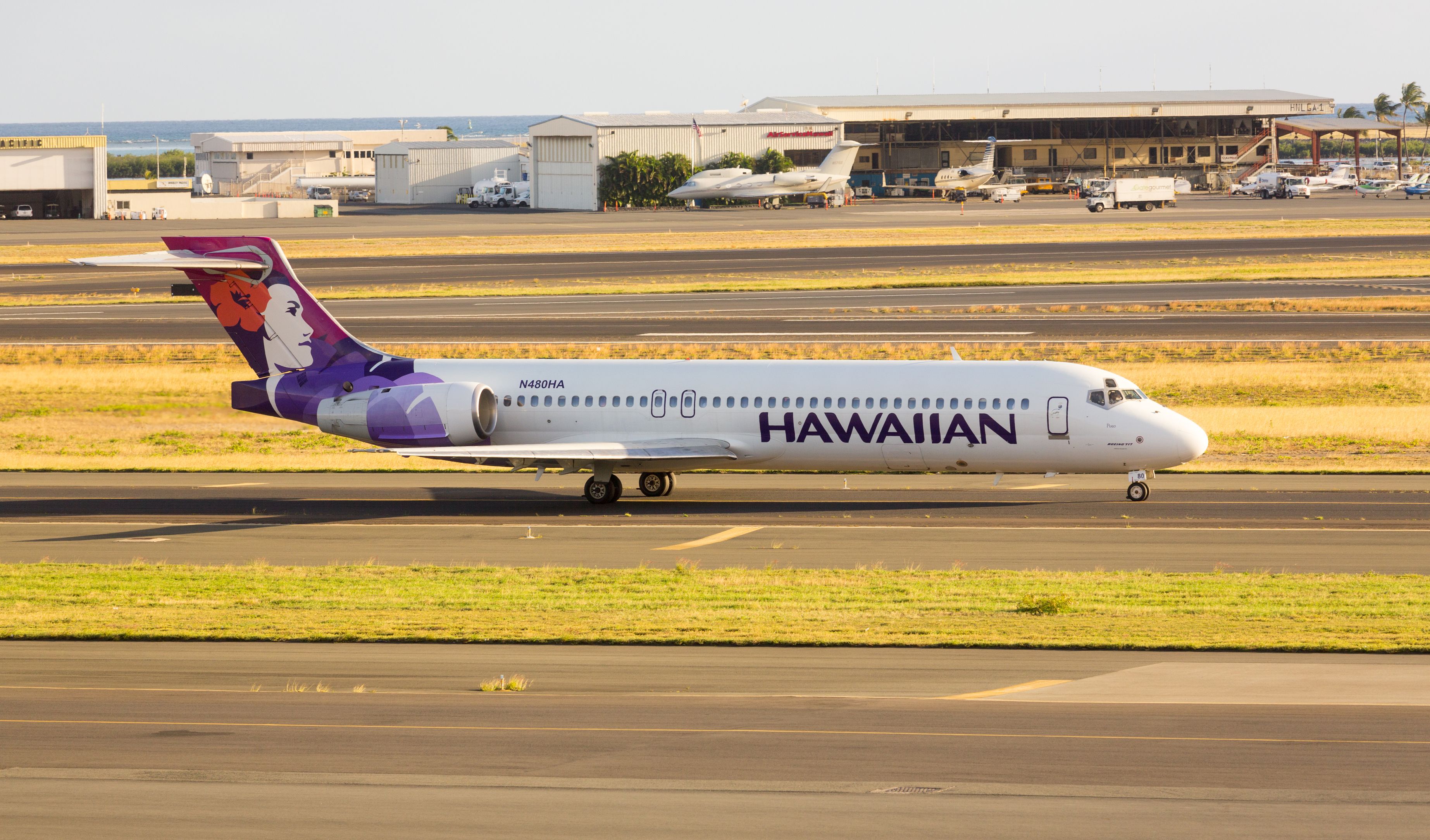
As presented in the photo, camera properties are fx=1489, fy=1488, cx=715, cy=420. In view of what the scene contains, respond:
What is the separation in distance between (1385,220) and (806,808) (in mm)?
120355

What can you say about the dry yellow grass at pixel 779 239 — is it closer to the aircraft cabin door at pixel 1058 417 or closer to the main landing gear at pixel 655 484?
the main landing gear at pixel 655 484

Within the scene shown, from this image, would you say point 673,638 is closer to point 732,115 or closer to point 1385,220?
point 1385,220

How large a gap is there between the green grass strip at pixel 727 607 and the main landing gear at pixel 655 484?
10058mm

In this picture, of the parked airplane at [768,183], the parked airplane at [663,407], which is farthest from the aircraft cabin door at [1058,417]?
the parked airplane at [768,183]

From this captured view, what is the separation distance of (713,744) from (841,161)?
147670 mm

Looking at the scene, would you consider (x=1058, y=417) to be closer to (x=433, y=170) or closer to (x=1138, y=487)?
(x=1138, y=487)

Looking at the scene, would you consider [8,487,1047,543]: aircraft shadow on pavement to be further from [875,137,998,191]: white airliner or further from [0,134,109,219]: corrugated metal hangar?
[875,137,998,191]: white airliner

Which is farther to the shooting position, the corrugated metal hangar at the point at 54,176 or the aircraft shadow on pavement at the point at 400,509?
the corrugated metal hangar at the point at 54,176

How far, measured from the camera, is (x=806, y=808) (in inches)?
552

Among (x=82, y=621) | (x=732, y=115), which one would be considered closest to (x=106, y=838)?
(x=82, y=621)

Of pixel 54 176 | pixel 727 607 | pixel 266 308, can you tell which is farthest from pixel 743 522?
pixel 54 176

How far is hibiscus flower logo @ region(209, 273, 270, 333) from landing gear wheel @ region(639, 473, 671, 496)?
10.9m

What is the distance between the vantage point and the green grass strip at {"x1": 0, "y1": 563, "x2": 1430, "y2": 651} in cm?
2234

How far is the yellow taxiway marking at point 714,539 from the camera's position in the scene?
104ft
